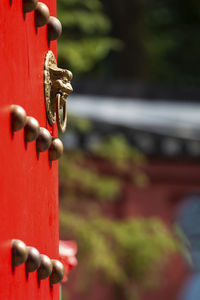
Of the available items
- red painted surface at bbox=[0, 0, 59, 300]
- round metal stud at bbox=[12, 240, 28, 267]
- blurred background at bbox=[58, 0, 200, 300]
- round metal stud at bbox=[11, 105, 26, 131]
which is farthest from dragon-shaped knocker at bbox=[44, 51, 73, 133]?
blurred background at bbox=[58, 0, 200, 300]

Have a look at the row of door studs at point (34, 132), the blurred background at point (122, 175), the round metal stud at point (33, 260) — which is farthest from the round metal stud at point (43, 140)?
the blurred background at point (122, 175)

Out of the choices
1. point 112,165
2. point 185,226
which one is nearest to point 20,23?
point 185,226

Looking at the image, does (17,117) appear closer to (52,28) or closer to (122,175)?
(52,28)

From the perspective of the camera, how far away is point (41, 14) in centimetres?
102

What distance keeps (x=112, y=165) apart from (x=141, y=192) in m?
0.42

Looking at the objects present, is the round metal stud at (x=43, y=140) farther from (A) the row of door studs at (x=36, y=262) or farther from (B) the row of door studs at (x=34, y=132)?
(A) the row of door studs at (x=36, y=262)

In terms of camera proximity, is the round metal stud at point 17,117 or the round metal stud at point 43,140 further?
the round metal stud at point 43,140

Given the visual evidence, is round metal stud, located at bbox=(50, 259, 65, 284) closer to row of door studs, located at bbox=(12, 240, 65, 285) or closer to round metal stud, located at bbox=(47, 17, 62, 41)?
row of door studs, located at bbox=(12, 240, 65, 285)

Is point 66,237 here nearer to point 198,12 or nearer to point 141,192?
point 141,192

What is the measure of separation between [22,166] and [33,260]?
130mm

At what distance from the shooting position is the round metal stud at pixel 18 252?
0.91 metres

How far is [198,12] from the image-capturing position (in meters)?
10.0

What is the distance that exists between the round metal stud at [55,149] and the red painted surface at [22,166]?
2cm

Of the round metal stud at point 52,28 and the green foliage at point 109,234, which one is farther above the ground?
the round metal stud at point 52,28
